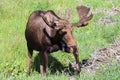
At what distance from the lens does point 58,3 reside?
44.4 feet

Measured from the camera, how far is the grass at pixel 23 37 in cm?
1022

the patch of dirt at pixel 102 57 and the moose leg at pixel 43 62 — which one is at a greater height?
the moose leg at pixel 43 62

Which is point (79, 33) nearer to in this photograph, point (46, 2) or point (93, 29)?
point (93, 29)

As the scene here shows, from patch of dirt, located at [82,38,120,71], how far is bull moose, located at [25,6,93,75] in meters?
0.83

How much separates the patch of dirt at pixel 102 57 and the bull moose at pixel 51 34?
827mm

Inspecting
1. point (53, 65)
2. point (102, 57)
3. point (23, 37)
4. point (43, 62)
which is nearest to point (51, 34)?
point (43, 62)

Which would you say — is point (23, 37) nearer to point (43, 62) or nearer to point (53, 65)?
point (53, 65)

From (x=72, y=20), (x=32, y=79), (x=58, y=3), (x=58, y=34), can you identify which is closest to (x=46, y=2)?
(x=58, y=3)

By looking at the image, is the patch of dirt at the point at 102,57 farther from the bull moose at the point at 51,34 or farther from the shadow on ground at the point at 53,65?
the bull moose at the point at 51,34

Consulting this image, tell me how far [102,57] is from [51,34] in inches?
63.2

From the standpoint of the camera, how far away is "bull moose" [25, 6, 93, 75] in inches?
342

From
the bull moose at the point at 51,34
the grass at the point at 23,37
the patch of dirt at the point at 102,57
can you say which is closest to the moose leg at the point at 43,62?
the bull moose at the point at 51,34

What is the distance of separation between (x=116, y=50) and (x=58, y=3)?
369cm

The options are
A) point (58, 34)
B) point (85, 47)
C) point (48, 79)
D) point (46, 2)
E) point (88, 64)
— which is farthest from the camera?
point (46, 2)
